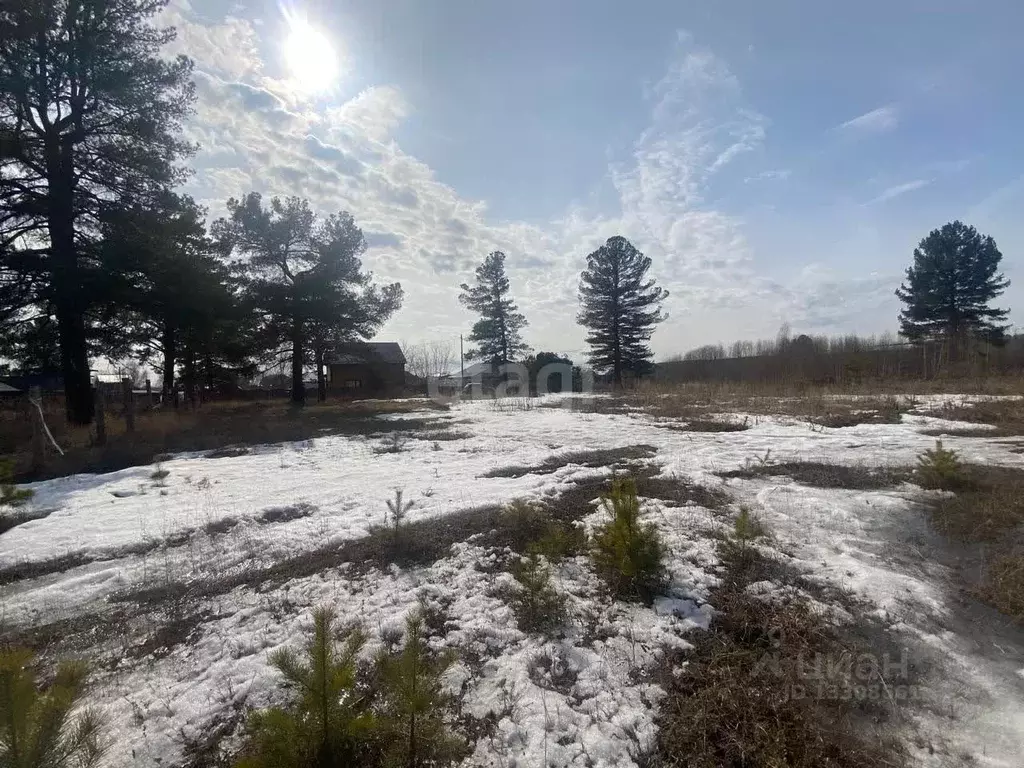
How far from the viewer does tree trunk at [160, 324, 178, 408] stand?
16.1m

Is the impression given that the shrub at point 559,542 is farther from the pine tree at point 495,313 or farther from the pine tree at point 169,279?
the pine tree at point 495,313

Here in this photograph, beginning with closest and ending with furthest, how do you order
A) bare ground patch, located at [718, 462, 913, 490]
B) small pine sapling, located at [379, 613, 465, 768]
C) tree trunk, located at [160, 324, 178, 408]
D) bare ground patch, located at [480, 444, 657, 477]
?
small pine sapling, located at [379, 613, 465, 768], bare ground patch, located at [718, 462, 913, 490], bare ground patch, located at [480, 444, 657, 477], tree trunk, located at [160, 324, 178, 408]

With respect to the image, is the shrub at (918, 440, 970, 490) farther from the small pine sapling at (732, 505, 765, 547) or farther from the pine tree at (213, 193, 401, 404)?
the pine tree at (213, 193, 401, 404)

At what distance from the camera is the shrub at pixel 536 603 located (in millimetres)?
2590

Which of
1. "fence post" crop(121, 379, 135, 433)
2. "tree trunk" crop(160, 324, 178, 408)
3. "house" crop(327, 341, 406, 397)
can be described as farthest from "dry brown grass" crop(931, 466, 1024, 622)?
"house" crop(327, 341, 406, 397)

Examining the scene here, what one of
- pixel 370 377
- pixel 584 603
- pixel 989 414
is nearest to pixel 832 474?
pixel 584 603

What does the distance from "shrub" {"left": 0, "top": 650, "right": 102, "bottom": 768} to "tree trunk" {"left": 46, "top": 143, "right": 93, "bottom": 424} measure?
42.5 feet

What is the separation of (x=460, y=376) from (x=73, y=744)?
3923 cm

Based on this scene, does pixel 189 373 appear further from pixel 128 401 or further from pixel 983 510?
pixel 983 510

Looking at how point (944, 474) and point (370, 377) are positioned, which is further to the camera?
point (370, 377)

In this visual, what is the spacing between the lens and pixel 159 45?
36.1 feet

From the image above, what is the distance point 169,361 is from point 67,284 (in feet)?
30.9

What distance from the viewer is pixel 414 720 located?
5.82 feet

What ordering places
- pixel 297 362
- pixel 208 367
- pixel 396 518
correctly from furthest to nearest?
pixel 208 367
pixel 297 362
pixel 396 518
